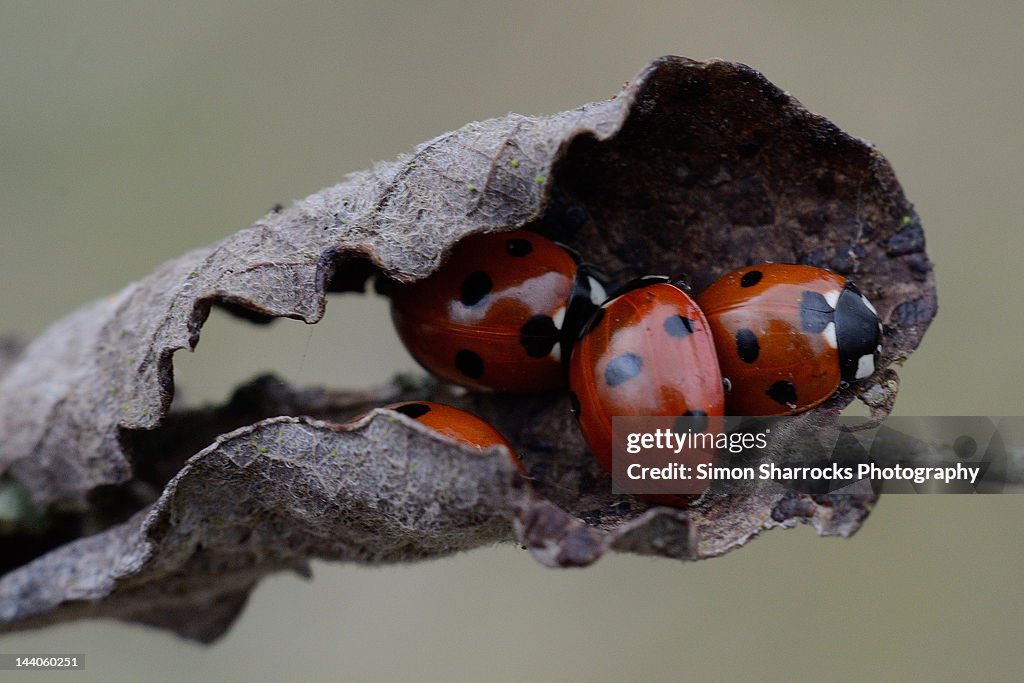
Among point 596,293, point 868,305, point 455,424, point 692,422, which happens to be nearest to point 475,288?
point 596,293

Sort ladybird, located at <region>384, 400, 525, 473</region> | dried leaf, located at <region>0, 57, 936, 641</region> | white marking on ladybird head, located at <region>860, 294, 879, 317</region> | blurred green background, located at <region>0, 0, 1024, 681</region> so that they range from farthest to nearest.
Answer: blurred green background, located at <region>0, 0, 1024, 681</region> → white marking on ladybird head, located at <region>860, 294, 879, 317</region> → ladybird, located at <region>384, 400, 525, 473</region> → dried leaf, located at <region>0, 57, 936, 641</region>

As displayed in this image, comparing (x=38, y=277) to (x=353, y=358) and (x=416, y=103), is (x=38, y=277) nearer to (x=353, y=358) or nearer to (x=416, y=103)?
(x=353, y=358)

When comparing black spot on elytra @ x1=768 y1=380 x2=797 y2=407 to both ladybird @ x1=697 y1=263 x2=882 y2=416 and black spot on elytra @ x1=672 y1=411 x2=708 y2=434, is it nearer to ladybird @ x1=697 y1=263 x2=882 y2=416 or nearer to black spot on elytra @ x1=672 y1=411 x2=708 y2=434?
ladybird @ x1=697 y1=263 x2=882 y2=416

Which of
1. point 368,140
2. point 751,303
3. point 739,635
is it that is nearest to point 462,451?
point 751,303

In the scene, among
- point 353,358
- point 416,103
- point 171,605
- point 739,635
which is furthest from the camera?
point 416,103

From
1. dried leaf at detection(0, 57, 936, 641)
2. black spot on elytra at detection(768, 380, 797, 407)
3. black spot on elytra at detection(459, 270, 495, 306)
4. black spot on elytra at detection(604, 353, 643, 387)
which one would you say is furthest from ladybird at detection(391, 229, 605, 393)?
black spot on elytra at detection(768, 380, 797, 407)

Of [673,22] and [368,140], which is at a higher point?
Answer: [673,22]

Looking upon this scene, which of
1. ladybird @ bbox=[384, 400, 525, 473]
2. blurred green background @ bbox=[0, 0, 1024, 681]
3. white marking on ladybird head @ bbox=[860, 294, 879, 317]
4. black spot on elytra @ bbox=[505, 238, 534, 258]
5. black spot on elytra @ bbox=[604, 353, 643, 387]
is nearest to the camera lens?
ladybird @ bbox=[384, 400, 525, 473]

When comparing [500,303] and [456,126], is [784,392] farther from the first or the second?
[456,126]

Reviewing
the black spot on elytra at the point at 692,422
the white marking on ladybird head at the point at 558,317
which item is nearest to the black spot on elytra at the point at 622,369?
the black spot on elytra at the point at 692,422
